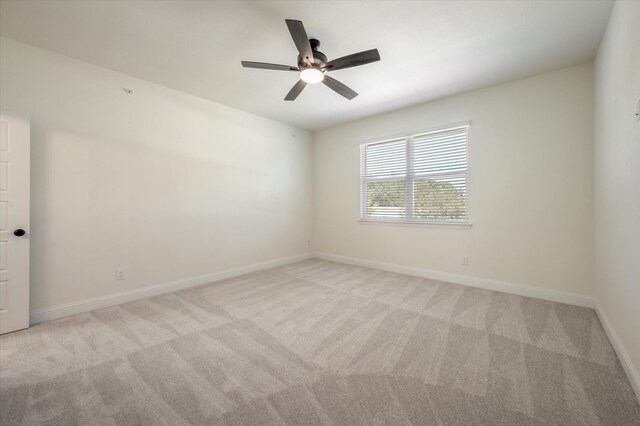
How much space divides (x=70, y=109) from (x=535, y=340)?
16.4 feet

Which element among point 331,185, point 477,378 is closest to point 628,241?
point 477,378

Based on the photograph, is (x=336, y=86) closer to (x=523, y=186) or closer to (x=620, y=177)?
(x=620, y=177)

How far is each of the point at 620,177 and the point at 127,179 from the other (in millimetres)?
4733

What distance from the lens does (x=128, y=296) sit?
9.95ft

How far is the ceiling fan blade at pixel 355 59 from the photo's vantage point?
2073 millimetres

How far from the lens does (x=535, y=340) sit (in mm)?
2123

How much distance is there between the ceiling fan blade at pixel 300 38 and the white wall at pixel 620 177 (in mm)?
2092

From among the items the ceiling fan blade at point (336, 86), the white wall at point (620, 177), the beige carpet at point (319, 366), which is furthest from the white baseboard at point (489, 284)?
the ceiling fan blade at point (336, 86)

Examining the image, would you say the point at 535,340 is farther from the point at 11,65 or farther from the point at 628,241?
the point at 11,65

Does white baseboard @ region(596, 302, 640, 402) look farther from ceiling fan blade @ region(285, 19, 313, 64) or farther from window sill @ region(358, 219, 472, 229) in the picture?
ceiling fan blade @ region(285, 19, 313, 64)

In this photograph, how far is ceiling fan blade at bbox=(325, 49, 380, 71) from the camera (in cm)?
207

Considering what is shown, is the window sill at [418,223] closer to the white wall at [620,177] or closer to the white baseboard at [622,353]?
the white wall at [620,177]

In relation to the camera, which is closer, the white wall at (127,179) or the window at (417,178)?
the white wall at (127,179)

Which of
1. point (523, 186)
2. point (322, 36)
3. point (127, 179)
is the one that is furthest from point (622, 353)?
point (127, 179)
